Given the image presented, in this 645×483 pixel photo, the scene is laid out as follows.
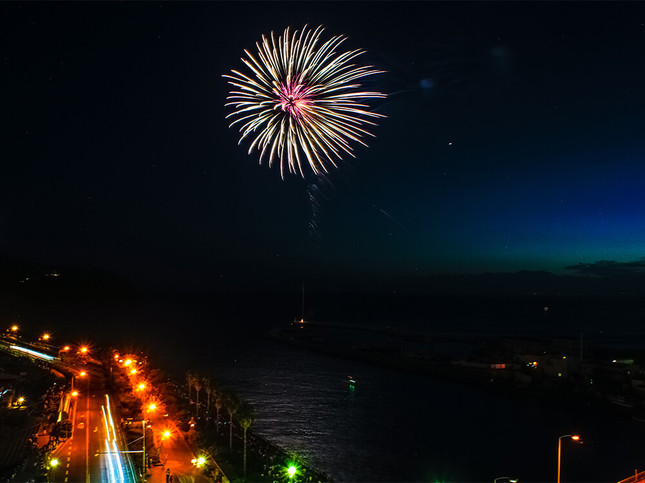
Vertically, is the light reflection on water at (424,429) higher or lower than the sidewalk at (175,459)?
lower

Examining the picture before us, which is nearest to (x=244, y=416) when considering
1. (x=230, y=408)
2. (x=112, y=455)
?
(x=230, y=408)

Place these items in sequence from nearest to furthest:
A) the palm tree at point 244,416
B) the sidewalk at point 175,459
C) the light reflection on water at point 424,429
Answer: the sidewalk at point 175,459, the palm tree at point 244,416, the light reflection on water at point 424,429

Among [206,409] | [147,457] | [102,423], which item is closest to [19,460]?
[147,457]

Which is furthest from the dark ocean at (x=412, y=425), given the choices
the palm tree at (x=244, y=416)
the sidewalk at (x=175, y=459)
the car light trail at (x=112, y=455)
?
the car light trail at (x=112, y=455)

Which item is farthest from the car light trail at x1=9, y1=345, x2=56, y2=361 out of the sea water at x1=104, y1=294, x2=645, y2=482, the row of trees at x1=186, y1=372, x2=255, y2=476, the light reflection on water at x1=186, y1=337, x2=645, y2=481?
the light reflection on water at x1=186, y1=337, x2=645, y2=481

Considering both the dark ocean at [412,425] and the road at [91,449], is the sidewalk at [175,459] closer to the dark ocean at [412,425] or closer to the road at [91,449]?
the road at [91,449]

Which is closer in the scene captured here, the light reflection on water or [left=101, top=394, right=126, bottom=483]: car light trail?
[left=101, top=394, right=126, bottom=483]: car light trail

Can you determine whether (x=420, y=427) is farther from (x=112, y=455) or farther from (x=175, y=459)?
(x=112, y=455)

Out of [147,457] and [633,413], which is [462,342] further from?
[147,457]

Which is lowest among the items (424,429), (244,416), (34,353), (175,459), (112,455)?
(424,429)

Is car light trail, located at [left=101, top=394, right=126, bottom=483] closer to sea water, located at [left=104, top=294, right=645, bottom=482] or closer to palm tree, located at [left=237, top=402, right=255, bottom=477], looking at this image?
palm tree, located at [left=237, top=402, right=255, bottom=477]

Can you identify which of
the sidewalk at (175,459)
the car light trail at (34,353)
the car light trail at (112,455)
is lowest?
the sidewalk at (175,459)

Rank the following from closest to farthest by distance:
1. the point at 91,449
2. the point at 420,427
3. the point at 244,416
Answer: the point at 91,449
the point at 244,416
the point at 420,427
